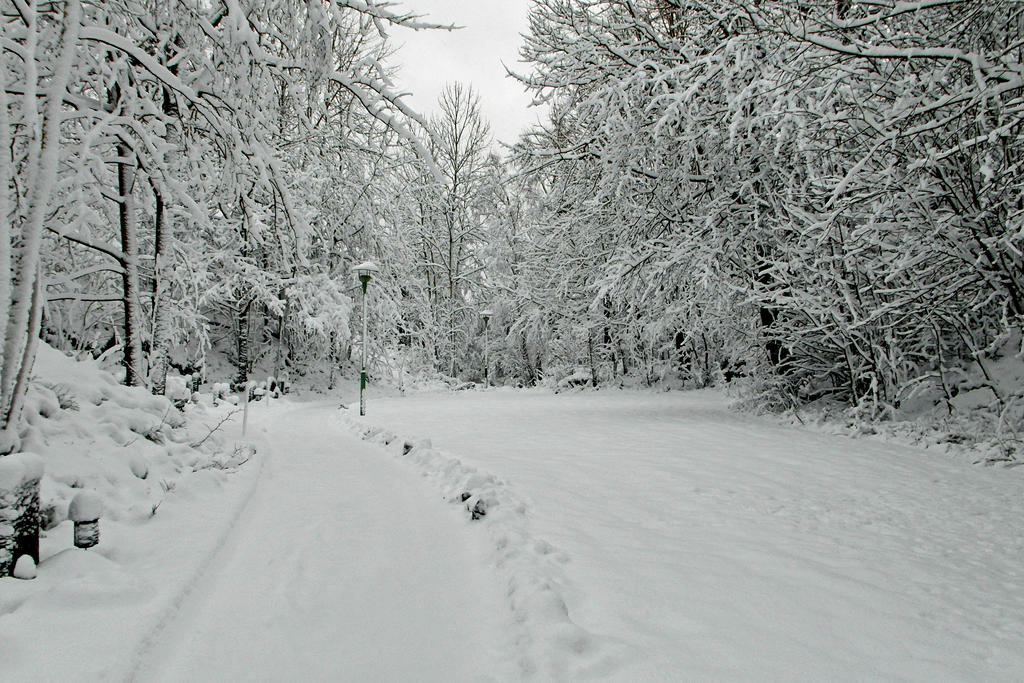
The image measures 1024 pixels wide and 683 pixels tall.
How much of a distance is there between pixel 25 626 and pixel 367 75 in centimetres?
380

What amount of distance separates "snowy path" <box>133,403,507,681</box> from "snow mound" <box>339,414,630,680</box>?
0.12 m

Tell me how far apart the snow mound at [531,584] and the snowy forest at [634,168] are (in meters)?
2.48

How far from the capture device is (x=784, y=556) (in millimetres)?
3062

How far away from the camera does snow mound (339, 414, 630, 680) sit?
2.04 metres

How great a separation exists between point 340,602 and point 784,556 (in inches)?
94.2

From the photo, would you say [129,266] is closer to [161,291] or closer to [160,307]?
[161,291]

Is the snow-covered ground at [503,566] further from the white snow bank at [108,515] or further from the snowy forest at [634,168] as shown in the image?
the snowy forest at [634,168]

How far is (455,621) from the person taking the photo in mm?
2486

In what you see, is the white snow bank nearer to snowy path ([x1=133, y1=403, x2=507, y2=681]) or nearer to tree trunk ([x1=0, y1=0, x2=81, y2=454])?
snowy path ([x1=133, y1=403, x2=507, y2=681])

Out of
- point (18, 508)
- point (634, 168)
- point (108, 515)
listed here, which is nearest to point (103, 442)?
point (108, 515)

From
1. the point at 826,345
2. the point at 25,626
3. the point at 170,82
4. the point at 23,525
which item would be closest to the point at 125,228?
the point at 170,82

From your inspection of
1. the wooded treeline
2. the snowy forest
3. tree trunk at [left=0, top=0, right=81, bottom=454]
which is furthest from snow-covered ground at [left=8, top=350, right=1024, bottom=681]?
the wooded treeline

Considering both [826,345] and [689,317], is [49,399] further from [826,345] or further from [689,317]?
[689,317]

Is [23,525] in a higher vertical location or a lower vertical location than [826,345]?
lower
